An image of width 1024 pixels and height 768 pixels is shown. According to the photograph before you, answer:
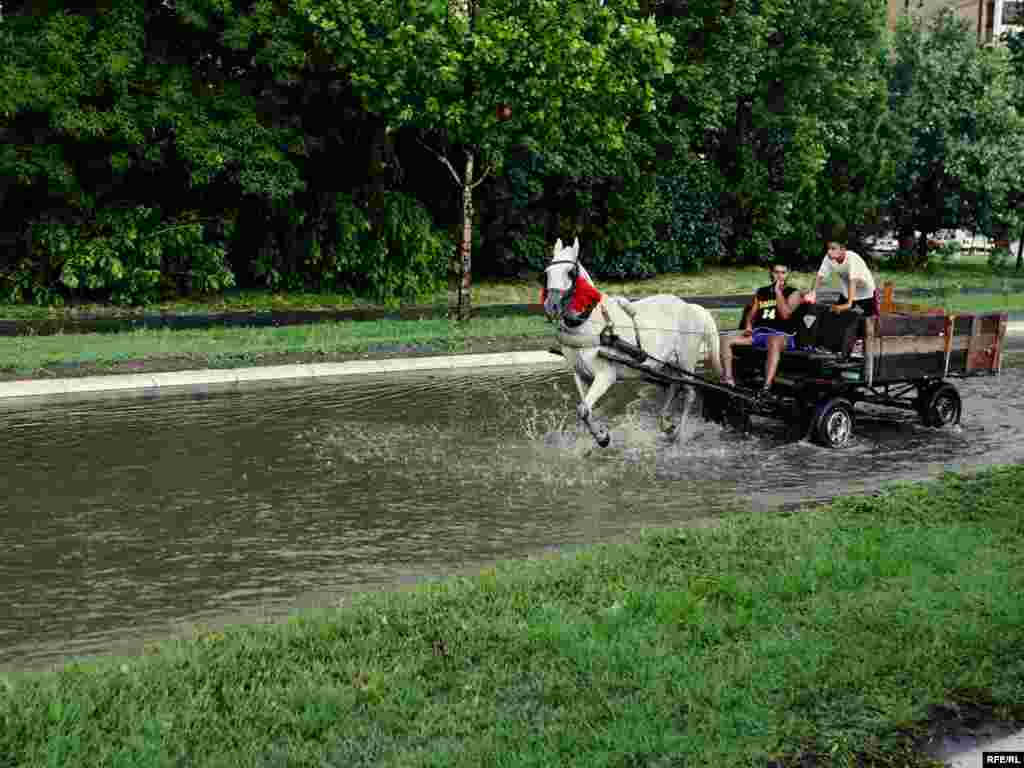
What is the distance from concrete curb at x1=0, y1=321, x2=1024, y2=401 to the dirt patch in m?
0.42

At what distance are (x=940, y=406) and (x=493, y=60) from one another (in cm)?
975

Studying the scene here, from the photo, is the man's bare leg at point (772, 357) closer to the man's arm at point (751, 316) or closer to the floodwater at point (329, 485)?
the man's arm at point (751, 316)

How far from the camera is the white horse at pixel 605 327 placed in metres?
11.3

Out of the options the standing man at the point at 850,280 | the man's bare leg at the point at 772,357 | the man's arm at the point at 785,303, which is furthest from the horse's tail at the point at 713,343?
the standing man at the point at 850,280

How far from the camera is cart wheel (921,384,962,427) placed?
43.4 feet

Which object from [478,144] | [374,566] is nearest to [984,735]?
[374,566]

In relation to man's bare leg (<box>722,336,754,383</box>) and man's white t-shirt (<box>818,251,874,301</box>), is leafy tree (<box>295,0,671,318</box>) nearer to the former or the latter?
man's white t-shirt (<box>818,251,874,301</box>)

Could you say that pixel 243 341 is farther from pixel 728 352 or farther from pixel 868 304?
pixel 868 304

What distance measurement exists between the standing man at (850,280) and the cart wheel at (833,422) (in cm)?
101

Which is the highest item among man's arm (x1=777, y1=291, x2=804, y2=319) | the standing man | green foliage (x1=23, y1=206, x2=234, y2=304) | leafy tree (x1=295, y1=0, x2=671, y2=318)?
leafy tree (x1=295, y1=0, x2=671, y2=318)

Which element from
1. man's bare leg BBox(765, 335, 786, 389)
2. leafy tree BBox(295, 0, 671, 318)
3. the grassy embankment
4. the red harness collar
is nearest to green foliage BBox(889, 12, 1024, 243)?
the grassy embankment

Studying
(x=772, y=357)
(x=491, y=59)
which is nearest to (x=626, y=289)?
(x=491, y=59)

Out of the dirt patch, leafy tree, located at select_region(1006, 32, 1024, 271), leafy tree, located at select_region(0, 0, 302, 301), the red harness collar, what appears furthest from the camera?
leafy tree, located at select_region(1006, 32, 1024, 271)

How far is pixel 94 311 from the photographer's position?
81.4 ft
